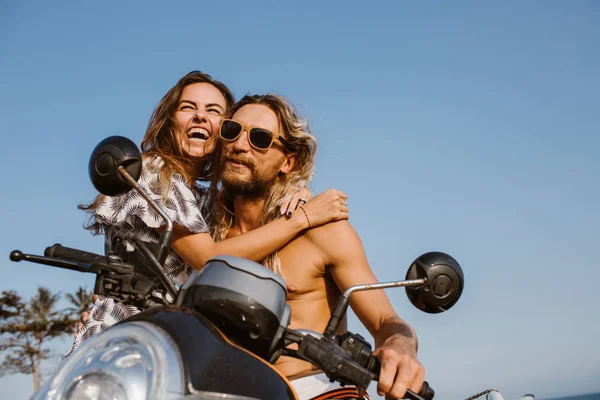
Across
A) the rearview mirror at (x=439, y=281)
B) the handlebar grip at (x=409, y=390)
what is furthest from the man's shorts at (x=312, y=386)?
the rearview mirror at (x=439, y=281)

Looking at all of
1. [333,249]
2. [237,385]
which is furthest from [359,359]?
[333,249]

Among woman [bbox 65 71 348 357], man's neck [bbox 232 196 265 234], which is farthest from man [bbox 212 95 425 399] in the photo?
woman [bbox 65 71 348 357]

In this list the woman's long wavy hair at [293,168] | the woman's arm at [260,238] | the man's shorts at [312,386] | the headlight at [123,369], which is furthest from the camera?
the woman's long wavy hair at [293,168]

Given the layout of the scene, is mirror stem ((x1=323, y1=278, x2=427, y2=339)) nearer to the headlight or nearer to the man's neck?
the headlight

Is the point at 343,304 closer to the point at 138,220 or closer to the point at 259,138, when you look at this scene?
the point at 138,220

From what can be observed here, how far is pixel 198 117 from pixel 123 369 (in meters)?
3.69

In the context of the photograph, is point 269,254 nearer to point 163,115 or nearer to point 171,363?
point 163,115

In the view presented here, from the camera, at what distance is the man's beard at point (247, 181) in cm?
423

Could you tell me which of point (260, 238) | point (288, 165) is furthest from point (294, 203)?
point (288, 165)

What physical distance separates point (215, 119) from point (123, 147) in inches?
120

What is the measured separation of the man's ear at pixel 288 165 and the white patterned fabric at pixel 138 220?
754 millimetres

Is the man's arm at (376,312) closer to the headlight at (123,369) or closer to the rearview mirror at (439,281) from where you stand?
the rearview mirror at (439,281)

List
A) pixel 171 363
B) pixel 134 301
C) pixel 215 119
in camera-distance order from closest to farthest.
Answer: pixel 171 363 < pixel 134 301 < pixel 215 119

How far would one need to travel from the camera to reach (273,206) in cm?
421
